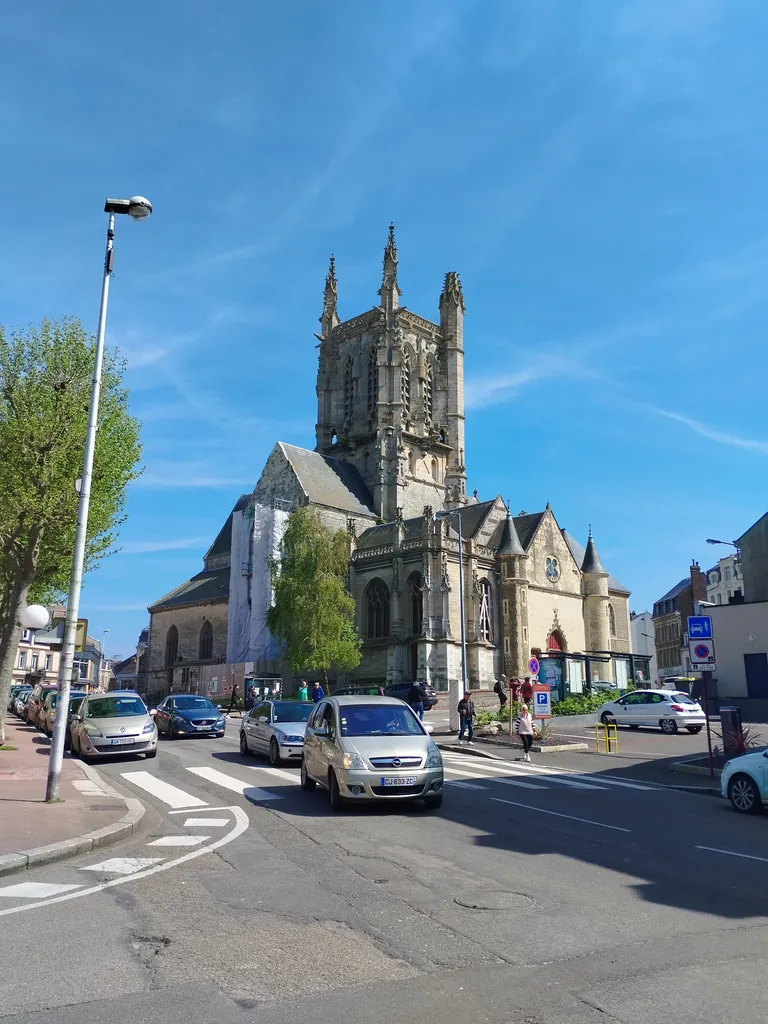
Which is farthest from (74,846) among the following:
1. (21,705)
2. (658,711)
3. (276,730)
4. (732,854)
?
(21,705)

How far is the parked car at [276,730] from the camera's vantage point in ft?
53.5

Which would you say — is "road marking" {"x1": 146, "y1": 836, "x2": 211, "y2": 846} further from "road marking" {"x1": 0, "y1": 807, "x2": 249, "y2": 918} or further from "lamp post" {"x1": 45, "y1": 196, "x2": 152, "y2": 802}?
"lamp post" {"x1": 45, "y1": 196, "x2": 152, "y2": 802}

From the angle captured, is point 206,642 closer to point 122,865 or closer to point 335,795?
point 335,795

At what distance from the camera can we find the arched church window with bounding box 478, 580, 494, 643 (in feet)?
149

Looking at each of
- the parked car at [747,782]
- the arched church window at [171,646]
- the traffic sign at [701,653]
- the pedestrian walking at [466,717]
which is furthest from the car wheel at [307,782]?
the arched church window at [171,646]

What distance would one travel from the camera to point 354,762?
34.4ft

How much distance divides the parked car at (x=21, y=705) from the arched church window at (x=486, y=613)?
2361 cm

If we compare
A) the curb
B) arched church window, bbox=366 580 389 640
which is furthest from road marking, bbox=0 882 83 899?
arched church window, bbox=366 580 389 640

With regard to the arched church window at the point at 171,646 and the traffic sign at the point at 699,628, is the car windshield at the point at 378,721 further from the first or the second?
the arched church window at the point at 171,646

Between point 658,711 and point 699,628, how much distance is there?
490 inches

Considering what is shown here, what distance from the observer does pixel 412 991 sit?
4.33 m

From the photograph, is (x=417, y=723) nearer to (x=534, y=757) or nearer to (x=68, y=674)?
(x=68, y=674)

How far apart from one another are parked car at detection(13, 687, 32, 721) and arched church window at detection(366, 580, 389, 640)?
1834cm

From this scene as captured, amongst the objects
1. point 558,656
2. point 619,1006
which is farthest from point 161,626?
point 619,1006
